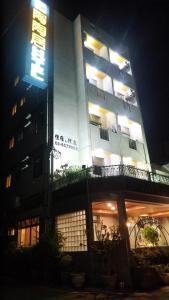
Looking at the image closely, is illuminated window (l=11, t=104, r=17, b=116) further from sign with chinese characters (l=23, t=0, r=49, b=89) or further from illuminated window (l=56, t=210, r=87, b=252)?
illuminated window (l=56, t=210, r=87, b=252)

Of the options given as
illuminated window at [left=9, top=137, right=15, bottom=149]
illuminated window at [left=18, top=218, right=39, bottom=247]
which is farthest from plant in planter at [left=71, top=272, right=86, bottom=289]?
illuminated window at [left=9, top=137, right=15, bottom=149]

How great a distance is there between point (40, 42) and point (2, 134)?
37.1 feet

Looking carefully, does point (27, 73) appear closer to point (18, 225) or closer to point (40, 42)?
point (40, 42)

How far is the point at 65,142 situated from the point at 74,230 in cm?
670

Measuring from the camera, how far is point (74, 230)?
13742 mm

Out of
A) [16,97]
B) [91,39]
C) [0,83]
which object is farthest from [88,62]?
[0,83]

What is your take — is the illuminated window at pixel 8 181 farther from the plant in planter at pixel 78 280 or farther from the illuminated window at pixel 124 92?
the plant in planter at pixel 78 280

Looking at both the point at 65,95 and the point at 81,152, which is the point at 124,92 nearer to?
the point at 65,95

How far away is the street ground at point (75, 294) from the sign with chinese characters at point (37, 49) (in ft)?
43.4

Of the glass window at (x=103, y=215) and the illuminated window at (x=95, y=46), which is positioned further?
the illuminated window at (x=95, y=46)

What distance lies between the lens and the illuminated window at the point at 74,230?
1303cm

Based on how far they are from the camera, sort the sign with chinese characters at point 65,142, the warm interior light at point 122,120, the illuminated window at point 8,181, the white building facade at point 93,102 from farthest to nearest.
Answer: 1. the illuminated window at point 8,181
2. the warm interior light at point 122,120
3. the white building facade at point 93,102
4. the sign with chinese characters at point 65,142

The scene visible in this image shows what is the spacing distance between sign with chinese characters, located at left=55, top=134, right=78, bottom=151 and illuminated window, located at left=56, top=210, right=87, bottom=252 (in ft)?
17.2

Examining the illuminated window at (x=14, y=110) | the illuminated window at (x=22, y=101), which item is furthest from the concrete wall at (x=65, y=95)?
Answer: the illuminated window at (x=14, y=110)
